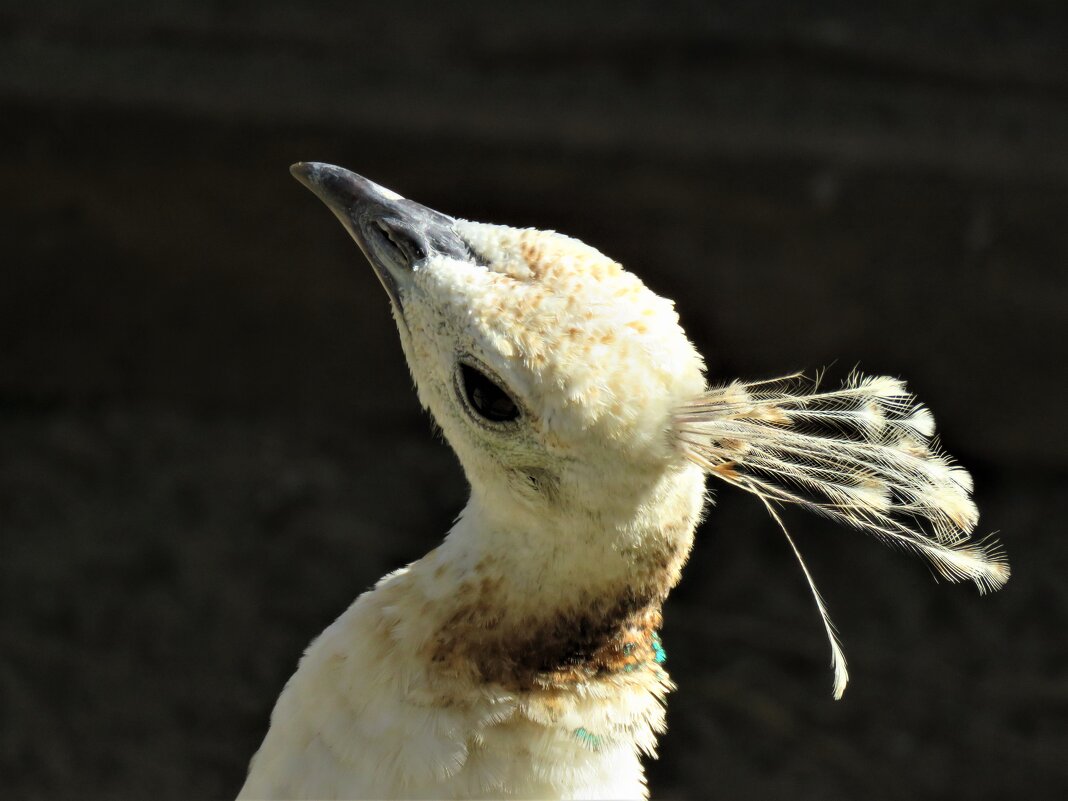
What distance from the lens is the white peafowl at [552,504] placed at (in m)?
1.73

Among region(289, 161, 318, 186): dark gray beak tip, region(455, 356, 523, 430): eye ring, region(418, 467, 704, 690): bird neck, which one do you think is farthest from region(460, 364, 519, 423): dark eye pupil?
region(289, 161, 318, 186): dark gray beak tip

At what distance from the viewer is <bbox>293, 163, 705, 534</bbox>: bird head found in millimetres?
1707

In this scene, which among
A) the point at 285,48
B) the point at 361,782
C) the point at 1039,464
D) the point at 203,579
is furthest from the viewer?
the point at 1039,464

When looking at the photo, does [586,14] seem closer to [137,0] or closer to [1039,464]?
[137,0]

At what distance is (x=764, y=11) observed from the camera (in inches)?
181

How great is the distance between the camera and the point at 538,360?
170cm

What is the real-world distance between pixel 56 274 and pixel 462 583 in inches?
145

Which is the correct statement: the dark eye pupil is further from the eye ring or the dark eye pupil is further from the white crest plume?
the white crest plume

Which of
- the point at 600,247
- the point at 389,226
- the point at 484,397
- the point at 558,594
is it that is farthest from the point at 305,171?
the point at 600,247

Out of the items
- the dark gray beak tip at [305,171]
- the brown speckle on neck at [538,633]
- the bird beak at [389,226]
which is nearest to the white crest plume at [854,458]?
the brown speckle on neck at [538,633]

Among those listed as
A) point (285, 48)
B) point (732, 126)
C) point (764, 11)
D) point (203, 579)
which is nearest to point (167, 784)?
point (203, 579)

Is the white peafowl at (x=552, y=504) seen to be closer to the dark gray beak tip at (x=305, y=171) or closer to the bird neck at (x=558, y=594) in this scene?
the bird neck at (x=558, y=594)

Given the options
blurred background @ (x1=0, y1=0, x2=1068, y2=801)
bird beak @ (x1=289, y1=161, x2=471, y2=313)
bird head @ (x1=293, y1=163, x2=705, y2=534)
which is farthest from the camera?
blurred background @ (x1=0, y1=0, x2=1068, y2=801)

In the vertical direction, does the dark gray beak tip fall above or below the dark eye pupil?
above
